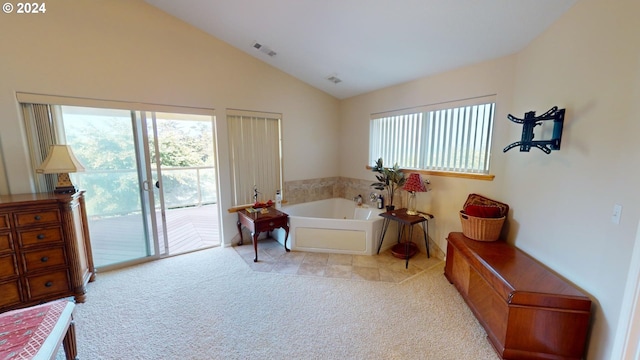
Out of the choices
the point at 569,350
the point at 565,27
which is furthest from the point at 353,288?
the point at 565,27

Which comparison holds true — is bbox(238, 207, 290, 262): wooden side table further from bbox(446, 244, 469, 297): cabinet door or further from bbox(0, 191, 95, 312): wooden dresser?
bbox(446, 244, 469, 297): cabinet door

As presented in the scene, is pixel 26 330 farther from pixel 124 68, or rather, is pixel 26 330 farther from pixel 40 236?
pixel 124 68

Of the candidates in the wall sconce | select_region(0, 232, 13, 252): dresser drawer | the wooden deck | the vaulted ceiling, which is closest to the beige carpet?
the wooden deck

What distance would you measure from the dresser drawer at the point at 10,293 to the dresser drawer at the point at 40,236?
0.33 meters

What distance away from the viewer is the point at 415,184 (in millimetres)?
3025

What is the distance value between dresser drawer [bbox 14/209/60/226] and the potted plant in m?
3.58

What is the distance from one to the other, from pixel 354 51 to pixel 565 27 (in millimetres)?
1769

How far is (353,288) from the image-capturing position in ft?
8.25

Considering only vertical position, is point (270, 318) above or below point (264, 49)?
below

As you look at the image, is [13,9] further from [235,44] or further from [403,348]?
[403,348]

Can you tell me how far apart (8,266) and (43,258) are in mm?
196

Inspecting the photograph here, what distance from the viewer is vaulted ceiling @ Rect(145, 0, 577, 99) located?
6.19ft

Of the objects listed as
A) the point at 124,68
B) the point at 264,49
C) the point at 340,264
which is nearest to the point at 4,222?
the point at 124,68

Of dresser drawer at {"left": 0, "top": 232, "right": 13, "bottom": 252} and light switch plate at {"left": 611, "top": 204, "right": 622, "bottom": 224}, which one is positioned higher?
light switch plate at {"left": 611, "top": 204, "right": 622, "bottom": 224}
